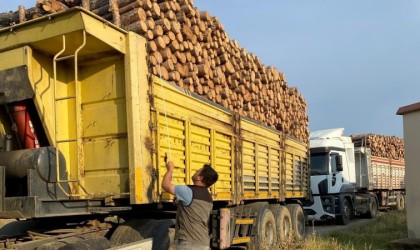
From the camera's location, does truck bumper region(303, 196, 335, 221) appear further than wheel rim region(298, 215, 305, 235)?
Yes

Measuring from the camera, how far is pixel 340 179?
1497cm

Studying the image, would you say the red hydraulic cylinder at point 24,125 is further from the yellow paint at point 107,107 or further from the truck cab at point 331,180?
the truck cab at point 331,180

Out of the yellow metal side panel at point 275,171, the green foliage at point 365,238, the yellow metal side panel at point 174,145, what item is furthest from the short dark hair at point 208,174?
the yellow metal side panel at point 275,171

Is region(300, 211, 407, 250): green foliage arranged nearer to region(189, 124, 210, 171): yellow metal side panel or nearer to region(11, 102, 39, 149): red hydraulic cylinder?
region(189, 124, 210, 171): yellow metal side panel

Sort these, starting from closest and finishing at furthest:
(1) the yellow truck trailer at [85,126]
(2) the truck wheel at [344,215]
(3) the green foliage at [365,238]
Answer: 1. (1) the yellow truck trailer at [85,126]
2. (3) the green foliage at [365,238]
3. (2) the truck wheel at [344,215]

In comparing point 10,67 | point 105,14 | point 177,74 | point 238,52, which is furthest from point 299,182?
point 10,67

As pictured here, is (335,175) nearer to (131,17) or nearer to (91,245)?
(131,17)

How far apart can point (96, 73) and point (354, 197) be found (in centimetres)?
1293

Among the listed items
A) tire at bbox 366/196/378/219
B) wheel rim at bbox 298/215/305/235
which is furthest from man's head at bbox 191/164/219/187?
tire at bbox 366/196/378/219

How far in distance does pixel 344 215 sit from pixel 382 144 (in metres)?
8.07

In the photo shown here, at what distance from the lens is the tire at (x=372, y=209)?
17.8 m

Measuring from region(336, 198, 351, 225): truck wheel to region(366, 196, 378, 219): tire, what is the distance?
104 inches

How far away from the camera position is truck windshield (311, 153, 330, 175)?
14.8 metres

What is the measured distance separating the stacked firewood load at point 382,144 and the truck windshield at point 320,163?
19.6ft
